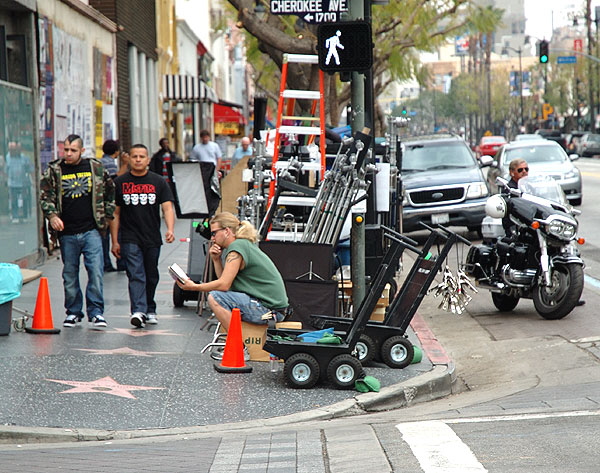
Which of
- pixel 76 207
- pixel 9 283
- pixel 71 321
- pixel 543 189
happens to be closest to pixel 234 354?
pixel 9 283

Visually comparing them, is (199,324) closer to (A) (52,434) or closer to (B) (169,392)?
(B) (169,392)

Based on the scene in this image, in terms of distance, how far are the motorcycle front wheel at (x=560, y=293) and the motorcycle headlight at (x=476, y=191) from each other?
9230 millimetres

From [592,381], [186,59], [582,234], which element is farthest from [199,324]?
[186,59]

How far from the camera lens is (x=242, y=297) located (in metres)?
9.62

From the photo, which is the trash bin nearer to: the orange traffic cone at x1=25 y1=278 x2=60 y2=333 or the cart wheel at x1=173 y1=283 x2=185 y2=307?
the orange traffic cone at x1=25 y1=278 x2=60 y2=333

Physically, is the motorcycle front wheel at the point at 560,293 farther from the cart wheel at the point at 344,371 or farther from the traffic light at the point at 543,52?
the traffic light at the point at 543,52

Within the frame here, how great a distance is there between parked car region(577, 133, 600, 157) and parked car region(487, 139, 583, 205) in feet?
157

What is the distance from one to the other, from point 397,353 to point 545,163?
18303 millimetres

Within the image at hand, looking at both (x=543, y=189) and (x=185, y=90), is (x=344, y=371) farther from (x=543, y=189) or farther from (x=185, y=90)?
(x=185, y=90)

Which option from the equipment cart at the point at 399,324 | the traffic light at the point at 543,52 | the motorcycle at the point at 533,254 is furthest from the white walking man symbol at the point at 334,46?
the traffic light at the point at 543,52

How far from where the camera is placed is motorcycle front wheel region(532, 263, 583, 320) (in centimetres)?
1173

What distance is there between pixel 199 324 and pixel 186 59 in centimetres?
4003

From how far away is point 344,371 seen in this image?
8.83 m

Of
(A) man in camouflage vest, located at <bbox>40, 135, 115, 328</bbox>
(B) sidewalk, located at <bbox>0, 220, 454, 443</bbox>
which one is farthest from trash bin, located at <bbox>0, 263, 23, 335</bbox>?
(A) man in camouflage vest, located at <bbox>40, 135, 115, 328</bbox>
